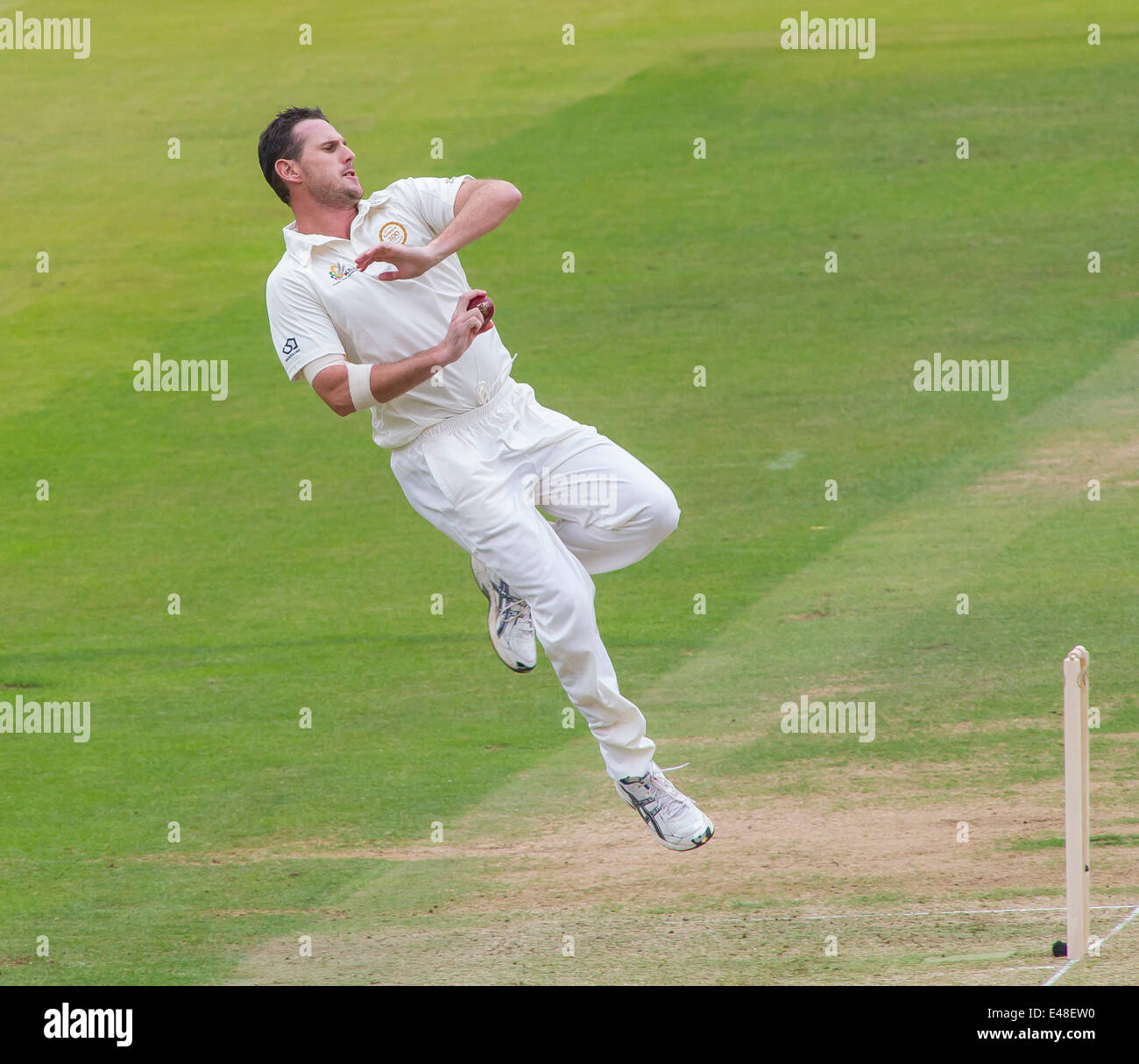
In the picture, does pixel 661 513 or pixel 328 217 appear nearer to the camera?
pixel 328 217

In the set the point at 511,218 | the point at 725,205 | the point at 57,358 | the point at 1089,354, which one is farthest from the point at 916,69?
the point at 57,358

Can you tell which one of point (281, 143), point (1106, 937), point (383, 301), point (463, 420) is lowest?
point (1106, 937)

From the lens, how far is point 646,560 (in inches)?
558

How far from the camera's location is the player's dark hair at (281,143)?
768 cm

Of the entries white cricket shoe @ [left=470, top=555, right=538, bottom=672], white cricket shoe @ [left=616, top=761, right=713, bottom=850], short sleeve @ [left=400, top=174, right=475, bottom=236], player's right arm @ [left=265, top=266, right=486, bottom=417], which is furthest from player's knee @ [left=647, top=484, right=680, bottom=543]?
short sleeve @ [left=400, top=174, right=475, bottom=236]

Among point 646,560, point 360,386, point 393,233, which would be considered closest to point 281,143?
point 393,233

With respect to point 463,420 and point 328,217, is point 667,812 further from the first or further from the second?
point 328,217

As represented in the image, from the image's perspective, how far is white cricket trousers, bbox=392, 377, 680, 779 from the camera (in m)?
7.73

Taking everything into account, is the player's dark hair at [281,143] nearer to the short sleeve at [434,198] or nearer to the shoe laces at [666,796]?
the short sleeve at [434,198]

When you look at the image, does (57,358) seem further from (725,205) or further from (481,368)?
(481,368)

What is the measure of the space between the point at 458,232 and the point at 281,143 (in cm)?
84

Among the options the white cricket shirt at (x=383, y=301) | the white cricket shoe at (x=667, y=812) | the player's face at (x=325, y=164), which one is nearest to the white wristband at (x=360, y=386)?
the white cricket shirt at (x=383, y=301)

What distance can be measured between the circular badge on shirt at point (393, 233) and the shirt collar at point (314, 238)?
4.0 inches

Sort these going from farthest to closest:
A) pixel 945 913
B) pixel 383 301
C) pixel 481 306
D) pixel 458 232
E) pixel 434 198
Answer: pixel 945 913, pixel 434 198, pixel 383 301, pixel 458 232, pixel 481 306
